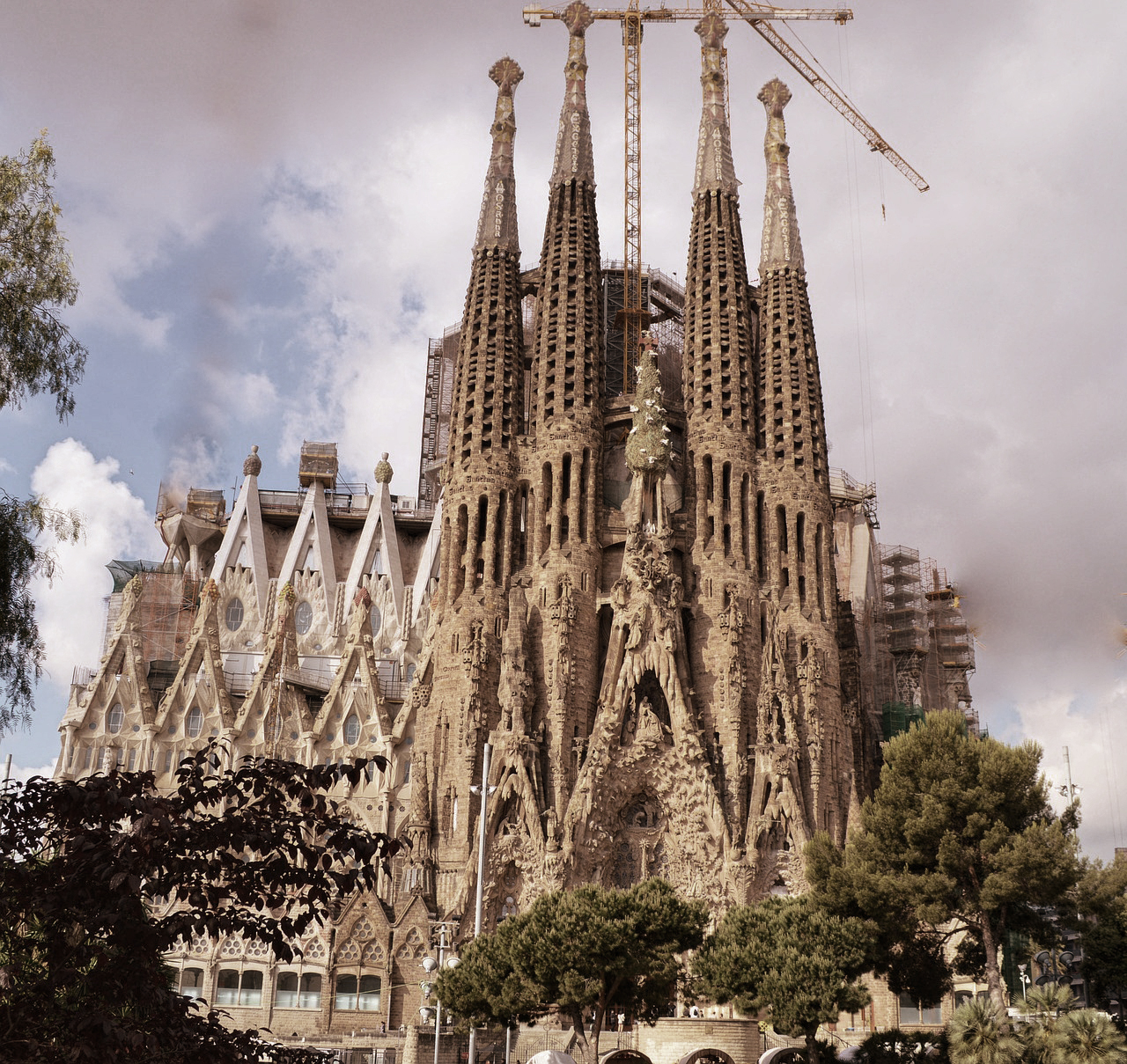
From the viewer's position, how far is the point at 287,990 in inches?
1967

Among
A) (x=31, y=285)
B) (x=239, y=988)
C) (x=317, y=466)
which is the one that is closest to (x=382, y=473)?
(x=317, y=466)

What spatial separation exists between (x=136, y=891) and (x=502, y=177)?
54.9 metres

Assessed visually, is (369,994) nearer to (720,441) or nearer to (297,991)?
(297,991)

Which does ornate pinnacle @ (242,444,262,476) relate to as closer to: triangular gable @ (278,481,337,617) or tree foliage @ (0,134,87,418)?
→ triangular gable @ (278,481,337,617)

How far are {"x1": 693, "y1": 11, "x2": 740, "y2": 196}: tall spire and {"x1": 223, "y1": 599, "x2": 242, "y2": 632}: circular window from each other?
31960 mm

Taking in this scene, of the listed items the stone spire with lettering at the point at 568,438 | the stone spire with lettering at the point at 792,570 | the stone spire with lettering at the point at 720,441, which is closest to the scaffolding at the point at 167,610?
→ the stone spire with lettering at the point at 568,438

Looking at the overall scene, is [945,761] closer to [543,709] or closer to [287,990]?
[543,709]

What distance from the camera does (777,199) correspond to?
60.8 meters

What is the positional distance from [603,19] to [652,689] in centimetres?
4206

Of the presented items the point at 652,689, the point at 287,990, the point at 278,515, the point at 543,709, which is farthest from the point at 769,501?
the point at 278,515

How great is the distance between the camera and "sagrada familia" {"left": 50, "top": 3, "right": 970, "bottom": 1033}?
48.3m

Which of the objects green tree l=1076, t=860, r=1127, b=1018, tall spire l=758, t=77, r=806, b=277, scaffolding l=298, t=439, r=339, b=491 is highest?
tall spire l=758, t=77, r=806, b=277

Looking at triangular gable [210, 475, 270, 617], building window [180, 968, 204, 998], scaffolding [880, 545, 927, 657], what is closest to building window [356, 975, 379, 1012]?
building window [180, 968, 204, 998]

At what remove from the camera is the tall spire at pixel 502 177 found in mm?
59656
